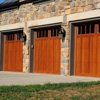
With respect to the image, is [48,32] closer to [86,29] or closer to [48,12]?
[48,12]

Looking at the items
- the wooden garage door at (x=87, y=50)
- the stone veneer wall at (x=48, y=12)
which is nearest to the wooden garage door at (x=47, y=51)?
the stone veneer wall at (x=48, y=12)

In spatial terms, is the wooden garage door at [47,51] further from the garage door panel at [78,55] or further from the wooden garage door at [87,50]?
the wooden garage door at [87,50]

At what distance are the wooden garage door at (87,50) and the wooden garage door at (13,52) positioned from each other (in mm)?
5299

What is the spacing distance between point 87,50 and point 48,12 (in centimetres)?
369

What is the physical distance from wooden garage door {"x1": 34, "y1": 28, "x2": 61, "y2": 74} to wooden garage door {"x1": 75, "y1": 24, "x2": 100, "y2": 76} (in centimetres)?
156

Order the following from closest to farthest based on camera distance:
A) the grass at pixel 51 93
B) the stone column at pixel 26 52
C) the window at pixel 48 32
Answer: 1. the grass at pixel 51 93
2. the window at pixel 48 32
3. the stone column at pixel 26 52

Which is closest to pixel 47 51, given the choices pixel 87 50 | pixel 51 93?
pixel 87 50

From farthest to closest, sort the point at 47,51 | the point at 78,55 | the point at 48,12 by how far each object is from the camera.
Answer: the point at 47,51 → the point at 48,12 → the point at 78,55

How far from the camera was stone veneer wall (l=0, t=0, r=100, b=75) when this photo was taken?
602 inches

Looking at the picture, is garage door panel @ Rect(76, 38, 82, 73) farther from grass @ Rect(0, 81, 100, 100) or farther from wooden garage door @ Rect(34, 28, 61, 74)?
grass @ Rect(0, 81, 100, 100)

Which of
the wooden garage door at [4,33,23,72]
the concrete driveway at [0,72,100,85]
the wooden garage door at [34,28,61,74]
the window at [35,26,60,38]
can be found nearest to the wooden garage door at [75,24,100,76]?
the concrete driveway at [0,72,100,85]

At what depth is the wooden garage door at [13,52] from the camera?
65.6 ft

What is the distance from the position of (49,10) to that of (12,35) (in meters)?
4.82

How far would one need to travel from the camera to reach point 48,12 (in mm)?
17438
